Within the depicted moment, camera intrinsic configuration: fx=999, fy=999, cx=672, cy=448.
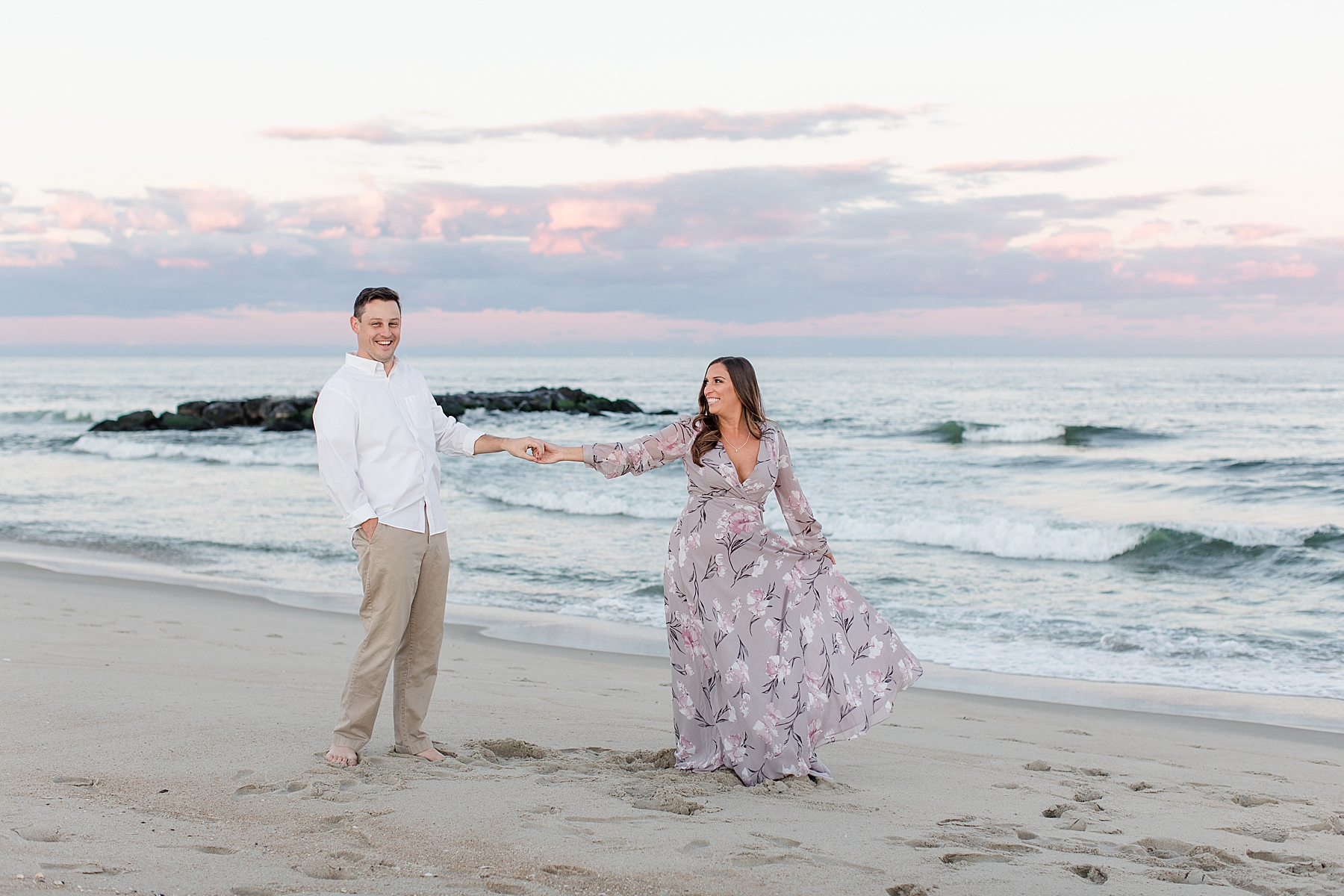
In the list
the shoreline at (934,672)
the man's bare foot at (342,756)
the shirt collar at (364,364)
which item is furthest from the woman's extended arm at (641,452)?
the shoreline at (934,672)

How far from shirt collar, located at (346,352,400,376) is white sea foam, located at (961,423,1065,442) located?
29.0 meters

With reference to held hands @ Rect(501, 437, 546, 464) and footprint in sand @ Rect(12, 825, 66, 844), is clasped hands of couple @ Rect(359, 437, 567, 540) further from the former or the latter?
footprint in sand @ Rect(12, 825, 66, 844)

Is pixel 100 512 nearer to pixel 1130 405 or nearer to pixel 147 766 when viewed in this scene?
pixel 147 766

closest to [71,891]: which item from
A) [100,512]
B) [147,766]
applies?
[147,766]

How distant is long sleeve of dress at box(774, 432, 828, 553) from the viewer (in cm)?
459

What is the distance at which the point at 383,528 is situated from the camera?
4191 millimetres

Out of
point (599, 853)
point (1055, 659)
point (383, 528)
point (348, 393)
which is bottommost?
point (1055, 659)

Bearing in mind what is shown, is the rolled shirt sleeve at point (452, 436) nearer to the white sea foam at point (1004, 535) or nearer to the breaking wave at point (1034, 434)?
the white sea foam at point (1004, 535)

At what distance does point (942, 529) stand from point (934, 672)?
673 centimetres

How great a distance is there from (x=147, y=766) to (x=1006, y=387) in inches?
2541

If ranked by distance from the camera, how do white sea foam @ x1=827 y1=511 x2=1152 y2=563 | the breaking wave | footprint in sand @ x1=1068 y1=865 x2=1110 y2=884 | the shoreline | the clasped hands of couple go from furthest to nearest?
the breaking wave < white sea foam @ x1=827 y1=511 x2=1152 y2=563 < the shoreline < the clasped hands of couple < footprint in sand @ x1=1068 y1=865 x2=1110 y2=884

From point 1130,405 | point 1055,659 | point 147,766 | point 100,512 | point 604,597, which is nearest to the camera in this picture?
point 147,766

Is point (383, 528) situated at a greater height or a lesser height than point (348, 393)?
lesser

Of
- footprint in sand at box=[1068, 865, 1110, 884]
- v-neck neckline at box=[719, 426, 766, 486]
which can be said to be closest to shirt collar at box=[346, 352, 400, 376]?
v-neck neckline at box=[719, 426, 766, 486]
